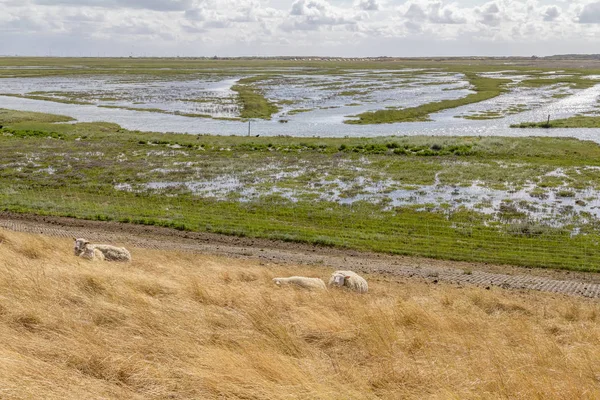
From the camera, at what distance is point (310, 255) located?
72.4 ft

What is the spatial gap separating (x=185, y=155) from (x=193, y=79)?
10937cm

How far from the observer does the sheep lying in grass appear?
669 inches

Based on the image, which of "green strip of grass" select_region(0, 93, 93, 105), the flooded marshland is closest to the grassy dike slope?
the flooded marshland

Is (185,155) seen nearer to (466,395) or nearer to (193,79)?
(466,395)

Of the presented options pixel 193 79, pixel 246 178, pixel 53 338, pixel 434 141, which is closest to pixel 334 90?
pixel 193 79

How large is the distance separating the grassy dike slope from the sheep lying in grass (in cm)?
706

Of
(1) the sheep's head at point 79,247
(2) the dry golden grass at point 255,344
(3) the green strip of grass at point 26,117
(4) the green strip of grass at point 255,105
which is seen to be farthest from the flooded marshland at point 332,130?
(2) the dry golden grass at point 255,344

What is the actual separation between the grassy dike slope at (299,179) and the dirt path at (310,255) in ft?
2.49

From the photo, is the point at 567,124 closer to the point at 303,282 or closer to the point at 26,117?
the point at 303,282

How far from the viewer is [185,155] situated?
148 ft

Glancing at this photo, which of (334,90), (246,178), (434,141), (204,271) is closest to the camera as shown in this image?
(204,271)

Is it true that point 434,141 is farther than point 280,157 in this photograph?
Yes

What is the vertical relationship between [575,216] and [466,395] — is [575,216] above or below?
below

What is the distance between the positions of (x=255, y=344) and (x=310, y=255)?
13.7 metres
